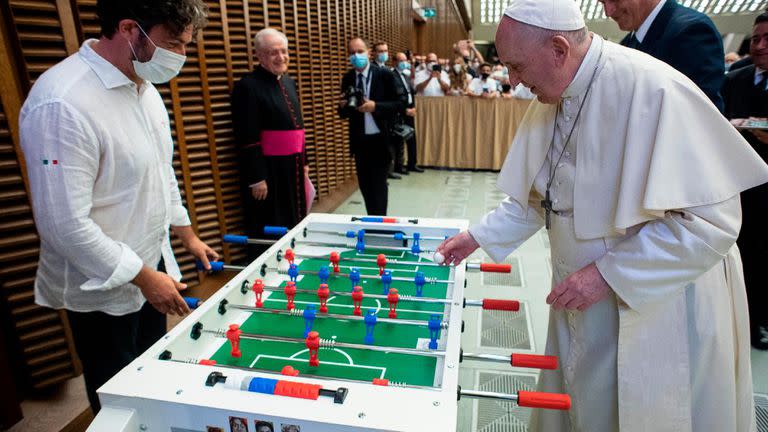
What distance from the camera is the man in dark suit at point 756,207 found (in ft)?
8.84

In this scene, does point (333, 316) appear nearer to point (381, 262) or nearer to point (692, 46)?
point (381, 262)

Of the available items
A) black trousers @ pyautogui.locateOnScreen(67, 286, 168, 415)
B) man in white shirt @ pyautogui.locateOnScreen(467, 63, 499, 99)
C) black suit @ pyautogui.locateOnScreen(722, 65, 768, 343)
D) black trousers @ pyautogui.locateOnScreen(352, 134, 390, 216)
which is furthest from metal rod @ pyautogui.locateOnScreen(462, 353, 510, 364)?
man in white shirt @ pyautogui.locateOnScreen(467, 63, 499, 99)

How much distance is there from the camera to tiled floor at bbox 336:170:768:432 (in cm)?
224

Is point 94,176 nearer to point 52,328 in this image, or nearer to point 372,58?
point 52,328

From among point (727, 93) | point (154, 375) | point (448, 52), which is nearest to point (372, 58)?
point (727, 93)

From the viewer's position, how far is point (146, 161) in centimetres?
156

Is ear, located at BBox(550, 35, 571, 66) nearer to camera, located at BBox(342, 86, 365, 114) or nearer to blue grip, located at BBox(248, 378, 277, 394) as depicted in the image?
blue grip, located at BBox(248, 378, 277, 394)

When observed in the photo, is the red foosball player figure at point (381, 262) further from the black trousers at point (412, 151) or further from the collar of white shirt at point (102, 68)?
the black trousers at point (412, 151)

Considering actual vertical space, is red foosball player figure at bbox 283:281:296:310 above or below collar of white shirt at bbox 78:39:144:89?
below

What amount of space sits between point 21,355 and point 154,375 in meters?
1.69

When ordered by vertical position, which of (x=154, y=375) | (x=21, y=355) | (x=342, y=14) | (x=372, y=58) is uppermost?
(x=342, y=14)

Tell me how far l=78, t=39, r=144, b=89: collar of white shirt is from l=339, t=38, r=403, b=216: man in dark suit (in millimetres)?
2544

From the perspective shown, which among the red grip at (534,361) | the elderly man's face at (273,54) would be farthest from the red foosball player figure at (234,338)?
the elderly man's face at (273,54)

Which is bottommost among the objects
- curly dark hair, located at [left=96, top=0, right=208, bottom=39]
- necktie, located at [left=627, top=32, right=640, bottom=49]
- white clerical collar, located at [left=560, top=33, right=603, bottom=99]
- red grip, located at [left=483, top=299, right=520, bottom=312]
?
red grip, located at [left=483, top=299, right=520, bottom=312]
